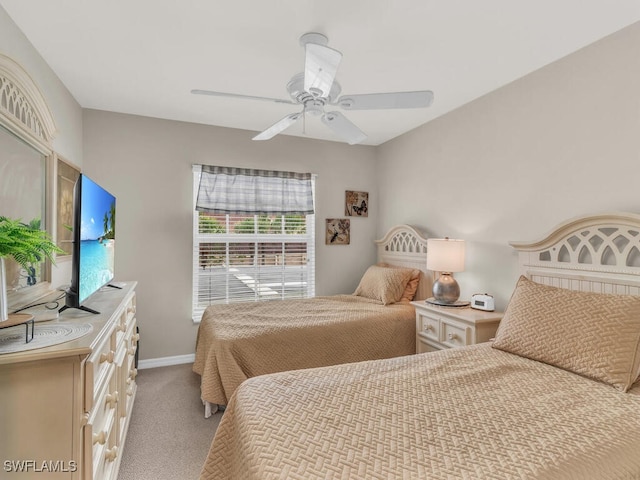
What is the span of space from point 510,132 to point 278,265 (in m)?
2.68

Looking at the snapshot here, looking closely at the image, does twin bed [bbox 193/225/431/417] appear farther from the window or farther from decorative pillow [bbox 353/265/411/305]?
the window

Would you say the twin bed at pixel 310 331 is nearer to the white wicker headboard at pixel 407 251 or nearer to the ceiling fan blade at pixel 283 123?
the white wicker headboard at pixel 407 251

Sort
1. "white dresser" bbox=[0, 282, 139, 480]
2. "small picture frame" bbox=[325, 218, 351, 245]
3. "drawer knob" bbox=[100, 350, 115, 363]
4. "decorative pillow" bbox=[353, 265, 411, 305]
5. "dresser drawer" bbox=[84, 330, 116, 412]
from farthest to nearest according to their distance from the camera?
"small picture frame" bbox=[325, 218, 351, 245] → "decorative pillow" bbox=[353, 265, 411, 305] → "drawer knob" bbox=[100, 350, 115, 363] → "dresser drawer" bbox=[84, 330, 116, 412] → "white dresser" bbox=[0, 282, 139, 480]

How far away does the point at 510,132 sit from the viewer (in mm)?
2650

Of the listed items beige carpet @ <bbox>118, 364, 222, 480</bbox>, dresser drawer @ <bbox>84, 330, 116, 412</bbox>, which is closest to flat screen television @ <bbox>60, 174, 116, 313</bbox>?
dresser drawer @ <bbox>84, 330, 116, 412</bbox>

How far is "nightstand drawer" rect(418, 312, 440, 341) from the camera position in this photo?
8.77ft

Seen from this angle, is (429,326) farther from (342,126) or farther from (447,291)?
(342,126)

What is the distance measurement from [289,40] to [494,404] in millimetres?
2180

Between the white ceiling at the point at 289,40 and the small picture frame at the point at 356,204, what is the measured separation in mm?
1697

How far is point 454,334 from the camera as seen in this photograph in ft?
8.22

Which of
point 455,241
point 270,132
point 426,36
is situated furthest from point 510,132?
point 270,132

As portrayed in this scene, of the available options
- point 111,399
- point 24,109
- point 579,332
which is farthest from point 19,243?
point 579,332

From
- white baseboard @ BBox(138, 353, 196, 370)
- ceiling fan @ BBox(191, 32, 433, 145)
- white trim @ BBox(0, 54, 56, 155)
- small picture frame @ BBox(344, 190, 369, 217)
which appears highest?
ceiling fan @ BBox(191, 32, 433, 145)

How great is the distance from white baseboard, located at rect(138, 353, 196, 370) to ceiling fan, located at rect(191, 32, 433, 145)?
2545 mm
